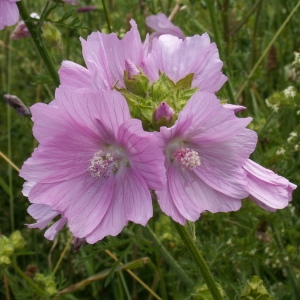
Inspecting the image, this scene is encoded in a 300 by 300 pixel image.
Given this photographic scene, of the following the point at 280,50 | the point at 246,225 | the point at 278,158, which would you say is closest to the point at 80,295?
the point at 246,225

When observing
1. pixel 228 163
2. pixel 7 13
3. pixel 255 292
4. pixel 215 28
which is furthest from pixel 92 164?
pixel 215 28

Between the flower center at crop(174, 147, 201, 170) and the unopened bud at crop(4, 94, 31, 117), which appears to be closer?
the flower center at crop(174, 147, 201, 170)

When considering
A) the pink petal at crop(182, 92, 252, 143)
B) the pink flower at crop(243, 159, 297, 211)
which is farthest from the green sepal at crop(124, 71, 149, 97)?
the pink flower at crop(243, 159, 297, 211)

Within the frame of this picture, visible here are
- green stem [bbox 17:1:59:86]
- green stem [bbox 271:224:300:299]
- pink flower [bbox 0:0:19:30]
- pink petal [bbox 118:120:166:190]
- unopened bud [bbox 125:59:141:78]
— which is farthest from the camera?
green stem [bbox 271:224:300:299]

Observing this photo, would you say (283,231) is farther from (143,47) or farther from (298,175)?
(143,47)

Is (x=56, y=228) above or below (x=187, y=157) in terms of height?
below

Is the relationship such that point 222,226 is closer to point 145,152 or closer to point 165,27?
point 165,27

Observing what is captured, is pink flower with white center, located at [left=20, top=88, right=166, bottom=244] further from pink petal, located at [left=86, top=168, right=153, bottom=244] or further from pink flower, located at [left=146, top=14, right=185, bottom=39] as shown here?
pink flower, located at [left=146, top=14, right=185, bottom=39]
